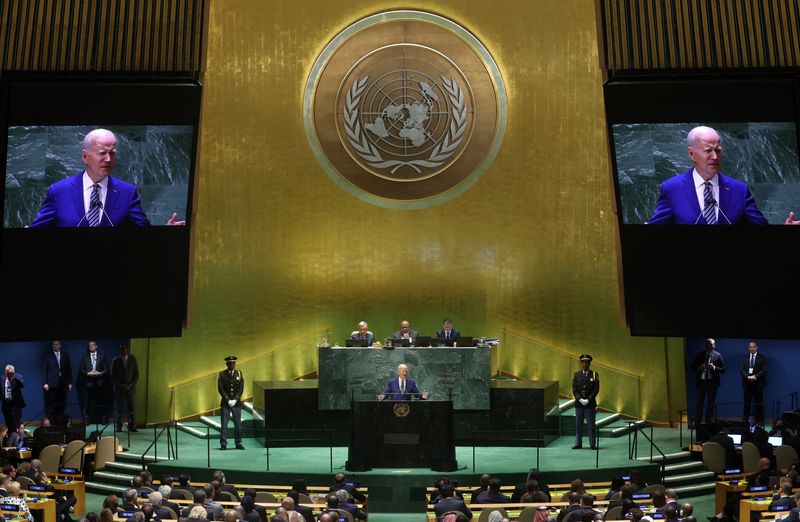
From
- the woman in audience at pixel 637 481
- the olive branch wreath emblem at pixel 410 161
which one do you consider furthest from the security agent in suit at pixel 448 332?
the woman in audience at pixel 637 481

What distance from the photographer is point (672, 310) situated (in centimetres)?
1523

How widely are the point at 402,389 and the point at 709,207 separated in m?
4.73

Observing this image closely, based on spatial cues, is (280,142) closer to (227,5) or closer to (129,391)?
(227,5)

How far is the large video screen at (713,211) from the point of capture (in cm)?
1513

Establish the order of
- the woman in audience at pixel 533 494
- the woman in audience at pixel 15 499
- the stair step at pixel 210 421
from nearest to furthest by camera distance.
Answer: the woman in audience at pixel 15 499 < the woman in audience at pixel 533 494 < the stair step at pixel 210 421

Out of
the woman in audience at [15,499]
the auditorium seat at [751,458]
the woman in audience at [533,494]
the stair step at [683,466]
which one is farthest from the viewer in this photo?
the stair step at [683,466]

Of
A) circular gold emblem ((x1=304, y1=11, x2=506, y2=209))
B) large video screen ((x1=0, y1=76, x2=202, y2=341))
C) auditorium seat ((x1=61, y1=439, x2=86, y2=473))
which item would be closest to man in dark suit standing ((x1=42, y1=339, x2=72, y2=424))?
auditorium seat ((x1=61, y1=439, x2=86, y2=473))

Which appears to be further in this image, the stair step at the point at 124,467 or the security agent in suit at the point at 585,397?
the security agent in suit at the point at 585,397

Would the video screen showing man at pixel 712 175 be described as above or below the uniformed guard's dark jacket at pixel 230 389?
above

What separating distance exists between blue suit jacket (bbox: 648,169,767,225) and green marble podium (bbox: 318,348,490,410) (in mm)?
3637

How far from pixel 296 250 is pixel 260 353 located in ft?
5.81

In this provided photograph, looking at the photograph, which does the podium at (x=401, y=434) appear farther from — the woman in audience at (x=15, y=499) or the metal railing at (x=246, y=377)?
the woman in audience at (x=15, y=499)

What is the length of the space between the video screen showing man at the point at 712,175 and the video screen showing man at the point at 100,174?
5769 mm

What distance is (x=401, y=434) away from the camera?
1609 cm
